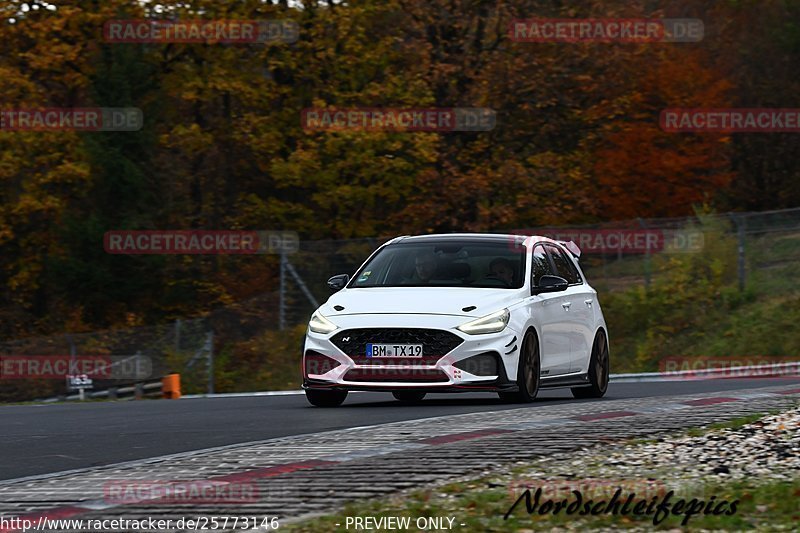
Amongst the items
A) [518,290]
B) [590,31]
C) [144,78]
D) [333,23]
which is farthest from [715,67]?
[518,290]

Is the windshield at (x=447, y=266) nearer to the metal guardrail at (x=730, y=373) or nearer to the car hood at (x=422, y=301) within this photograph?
the car hood at (x=422, y=301)

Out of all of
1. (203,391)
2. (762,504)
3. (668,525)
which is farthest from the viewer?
(203,391)

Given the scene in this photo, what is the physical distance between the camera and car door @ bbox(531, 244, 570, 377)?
16156 millimetres

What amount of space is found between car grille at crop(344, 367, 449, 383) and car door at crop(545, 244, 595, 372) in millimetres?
2267

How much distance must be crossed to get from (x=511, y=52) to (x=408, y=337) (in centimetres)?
3518

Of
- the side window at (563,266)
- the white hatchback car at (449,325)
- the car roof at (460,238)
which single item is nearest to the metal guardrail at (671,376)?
the side window at (563,266)

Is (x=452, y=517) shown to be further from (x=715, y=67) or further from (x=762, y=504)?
(x=715, y=67)

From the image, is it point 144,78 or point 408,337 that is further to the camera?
point 144,78

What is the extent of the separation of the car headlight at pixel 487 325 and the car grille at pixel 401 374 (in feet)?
1.52

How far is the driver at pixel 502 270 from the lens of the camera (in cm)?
1622

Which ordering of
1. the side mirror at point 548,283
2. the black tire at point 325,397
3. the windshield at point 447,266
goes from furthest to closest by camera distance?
the side mirror at point 548,283
the windshield at point 447,266
the black tire at point 325,397

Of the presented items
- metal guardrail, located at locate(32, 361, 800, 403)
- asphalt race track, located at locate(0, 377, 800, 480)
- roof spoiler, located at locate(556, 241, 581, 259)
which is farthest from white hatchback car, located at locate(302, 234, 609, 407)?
metal guardrail, located at locate(32, 361, 800, 403)

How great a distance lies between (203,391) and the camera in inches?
1438

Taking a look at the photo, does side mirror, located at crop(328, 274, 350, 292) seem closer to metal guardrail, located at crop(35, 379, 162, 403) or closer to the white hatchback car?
the white hatchback car
